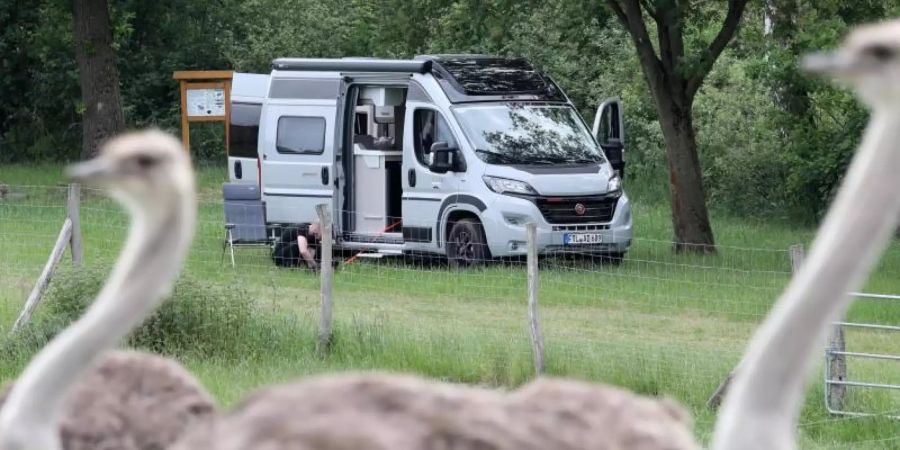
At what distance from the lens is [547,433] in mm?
4254

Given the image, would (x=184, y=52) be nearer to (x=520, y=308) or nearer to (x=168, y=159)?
(x=520, y=308)

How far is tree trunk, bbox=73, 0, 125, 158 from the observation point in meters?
29.2

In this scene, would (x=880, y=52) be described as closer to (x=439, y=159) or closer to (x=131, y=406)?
(x=131, y=406)

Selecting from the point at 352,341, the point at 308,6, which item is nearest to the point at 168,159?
the point at 352,341

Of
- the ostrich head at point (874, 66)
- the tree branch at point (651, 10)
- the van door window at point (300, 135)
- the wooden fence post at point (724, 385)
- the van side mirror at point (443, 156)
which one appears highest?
the tree branch at point (651, 10)

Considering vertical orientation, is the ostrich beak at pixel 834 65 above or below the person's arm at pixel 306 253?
above

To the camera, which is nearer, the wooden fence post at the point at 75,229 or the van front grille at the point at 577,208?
the wooden fence post at the point at 75,229

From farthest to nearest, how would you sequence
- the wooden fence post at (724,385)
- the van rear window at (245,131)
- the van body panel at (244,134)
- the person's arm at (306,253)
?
the van rear window at (245,131)
the van body panel at (244,134)
the person's arm at (306,253)
the wooden fence post at (724,385)

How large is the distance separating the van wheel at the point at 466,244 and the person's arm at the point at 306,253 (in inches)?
61.7

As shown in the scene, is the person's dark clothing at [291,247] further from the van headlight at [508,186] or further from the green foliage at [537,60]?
the green foliage at [537,60]

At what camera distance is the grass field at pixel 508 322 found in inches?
430

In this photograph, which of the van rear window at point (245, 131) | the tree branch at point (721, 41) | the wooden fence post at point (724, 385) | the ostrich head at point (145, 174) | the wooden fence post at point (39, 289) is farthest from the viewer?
the van rear window at point (245, 131)

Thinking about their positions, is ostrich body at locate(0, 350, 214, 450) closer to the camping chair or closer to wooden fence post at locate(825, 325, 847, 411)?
wooden fence post at locate(825, 325, 847, 411)

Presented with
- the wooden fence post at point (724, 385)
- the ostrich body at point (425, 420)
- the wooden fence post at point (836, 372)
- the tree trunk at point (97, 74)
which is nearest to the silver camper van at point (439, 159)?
the wooden fence post at point (724, 385)
